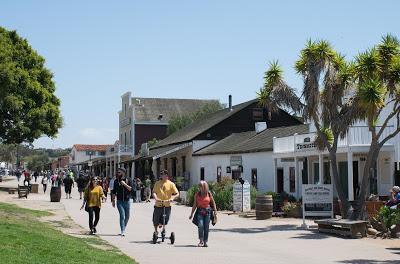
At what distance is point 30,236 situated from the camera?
520 inches

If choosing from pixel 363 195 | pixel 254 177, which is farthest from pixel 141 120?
pixel 363 195

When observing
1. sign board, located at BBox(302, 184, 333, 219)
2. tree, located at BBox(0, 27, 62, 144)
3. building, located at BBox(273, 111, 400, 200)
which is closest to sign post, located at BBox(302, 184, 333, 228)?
sign board, located at BBox(302, 184, 333, 219)

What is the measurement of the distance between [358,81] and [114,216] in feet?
33.9

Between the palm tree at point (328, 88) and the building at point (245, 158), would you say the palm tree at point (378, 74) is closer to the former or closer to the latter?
the palm tree at point (328, 88)

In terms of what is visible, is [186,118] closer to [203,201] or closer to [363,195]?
[363,195]

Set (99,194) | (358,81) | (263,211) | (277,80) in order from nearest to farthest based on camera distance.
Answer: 1. (99,194)
2. (358,81)
3. (277,80)
4. (263,211)

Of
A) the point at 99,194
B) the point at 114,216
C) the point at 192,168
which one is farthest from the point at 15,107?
the point at 99,194

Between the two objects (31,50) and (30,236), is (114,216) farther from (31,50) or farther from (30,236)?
(31,50)

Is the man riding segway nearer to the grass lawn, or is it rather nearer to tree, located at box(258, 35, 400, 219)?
the grass lawn

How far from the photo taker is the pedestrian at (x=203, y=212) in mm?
14211

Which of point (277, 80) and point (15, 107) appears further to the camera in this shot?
point (15, 107)

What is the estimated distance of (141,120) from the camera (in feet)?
215

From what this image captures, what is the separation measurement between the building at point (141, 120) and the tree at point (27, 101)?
14.7 m

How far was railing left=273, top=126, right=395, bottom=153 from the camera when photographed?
77.9ft
